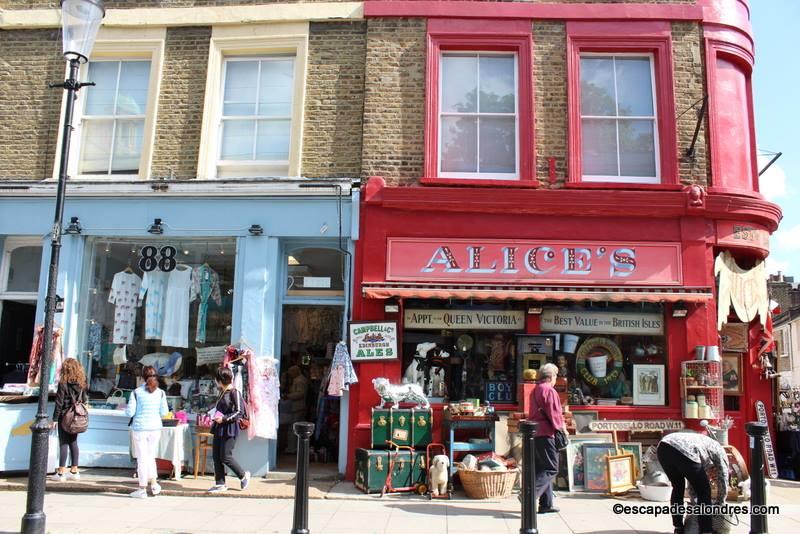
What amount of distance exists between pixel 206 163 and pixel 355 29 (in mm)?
3171

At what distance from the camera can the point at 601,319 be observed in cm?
990

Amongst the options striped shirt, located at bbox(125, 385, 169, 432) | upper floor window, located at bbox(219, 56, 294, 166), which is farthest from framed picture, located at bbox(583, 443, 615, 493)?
upper floor window, located at bbox(219, 56, 294, 166)

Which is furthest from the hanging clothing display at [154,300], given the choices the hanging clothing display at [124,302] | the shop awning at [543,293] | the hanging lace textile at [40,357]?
the shop awning at [543,293]

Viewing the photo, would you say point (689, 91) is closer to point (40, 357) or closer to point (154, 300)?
point (154, 300)

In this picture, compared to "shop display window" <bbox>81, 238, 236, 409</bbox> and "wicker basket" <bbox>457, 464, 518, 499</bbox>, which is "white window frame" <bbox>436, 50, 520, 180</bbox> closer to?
"shop display window" <bbox>81, 238, 236, 409</bbox>

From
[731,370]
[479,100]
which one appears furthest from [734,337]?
[479,100]

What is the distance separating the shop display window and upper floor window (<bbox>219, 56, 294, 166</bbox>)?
5.10 feet

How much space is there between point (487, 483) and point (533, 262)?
3.23 m

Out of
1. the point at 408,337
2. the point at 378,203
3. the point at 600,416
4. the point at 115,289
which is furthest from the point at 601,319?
the point at 115,289

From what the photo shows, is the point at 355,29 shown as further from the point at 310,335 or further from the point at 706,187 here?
the point at 706,187

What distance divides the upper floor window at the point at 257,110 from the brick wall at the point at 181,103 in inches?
16.5

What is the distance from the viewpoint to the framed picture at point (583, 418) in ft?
30.7

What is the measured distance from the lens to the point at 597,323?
9891 mm

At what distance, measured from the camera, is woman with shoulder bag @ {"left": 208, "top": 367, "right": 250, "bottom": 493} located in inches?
338
